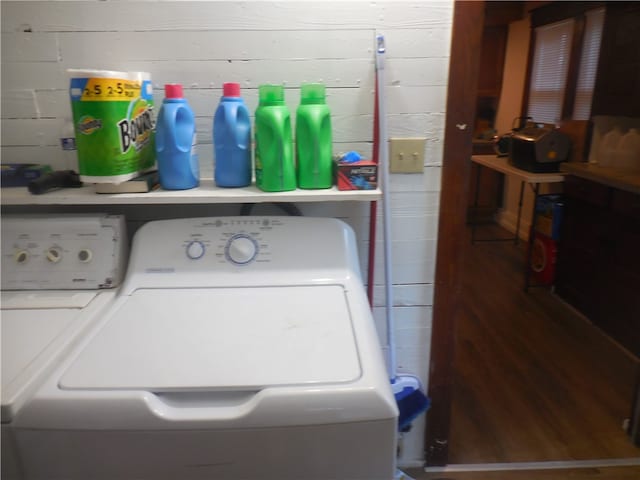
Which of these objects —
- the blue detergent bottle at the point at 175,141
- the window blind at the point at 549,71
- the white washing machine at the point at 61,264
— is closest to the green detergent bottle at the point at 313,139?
the blue detergent bottle at the point at 175,141

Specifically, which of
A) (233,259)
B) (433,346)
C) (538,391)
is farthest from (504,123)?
(233,259)

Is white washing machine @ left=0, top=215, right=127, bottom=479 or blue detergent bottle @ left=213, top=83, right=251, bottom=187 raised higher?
blue detergent bottle @ left=213, top=83, right=251, bottom=187

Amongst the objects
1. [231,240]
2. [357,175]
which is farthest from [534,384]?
[231,240]

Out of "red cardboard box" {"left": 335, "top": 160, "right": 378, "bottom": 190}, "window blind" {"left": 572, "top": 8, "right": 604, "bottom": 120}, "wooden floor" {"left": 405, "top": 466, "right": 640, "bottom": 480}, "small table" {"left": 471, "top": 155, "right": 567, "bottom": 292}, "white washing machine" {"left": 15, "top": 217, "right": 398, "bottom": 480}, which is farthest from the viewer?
"window blind" {"left": 572, "top": 8, "right": 604, "bottom": 120}

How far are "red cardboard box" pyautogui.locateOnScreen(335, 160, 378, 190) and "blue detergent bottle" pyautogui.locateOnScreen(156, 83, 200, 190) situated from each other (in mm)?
379

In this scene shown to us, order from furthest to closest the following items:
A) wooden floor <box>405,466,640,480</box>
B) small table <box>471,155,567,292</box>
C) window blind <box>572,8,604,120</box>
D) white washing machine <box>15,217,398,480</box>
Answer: window blind <box>572,8,604,120</box>
small table <box>471,155,567,292</box>
wooden floor <box>405,466,640,480</box>
white washing machine <box>15,217,398,480</box>

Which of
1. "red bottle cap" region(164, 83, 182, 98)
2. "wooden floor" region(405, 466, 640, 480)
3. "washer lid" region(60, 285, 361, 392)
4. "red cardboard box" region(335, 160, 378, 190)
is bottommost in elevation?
"wooden floor" region(405, 466, 640, 480)

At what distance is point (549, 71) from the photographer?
392 cm

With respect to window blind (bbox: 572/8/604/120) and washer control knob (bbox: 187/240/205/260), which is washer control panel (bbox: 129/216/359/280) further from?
window blind (bbox: 572/8/604/120)

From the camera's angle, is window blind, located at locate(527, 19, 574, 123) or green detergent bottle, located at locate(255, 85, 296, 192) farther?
window blind, located at locate(527, 19, 574, 123)

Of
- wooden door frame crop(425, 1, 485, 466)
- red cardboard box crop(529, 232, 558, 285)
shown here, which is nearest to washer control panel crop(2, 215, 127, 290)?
wooden door frame crop(425, 1, 485, 466)

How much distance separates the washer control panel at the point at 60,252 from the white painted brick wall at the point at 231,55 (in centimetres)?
26

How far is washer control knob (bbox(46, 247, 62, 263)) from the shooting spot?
1233mm

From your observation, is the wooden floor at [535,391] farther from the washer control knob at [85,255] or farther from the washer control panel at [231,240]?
the washer control knob at [85,255]
